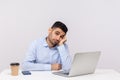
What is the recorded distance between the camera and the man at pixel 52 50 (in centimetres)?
302

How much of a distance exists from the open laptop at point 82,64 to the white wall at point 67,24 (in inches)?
47.6

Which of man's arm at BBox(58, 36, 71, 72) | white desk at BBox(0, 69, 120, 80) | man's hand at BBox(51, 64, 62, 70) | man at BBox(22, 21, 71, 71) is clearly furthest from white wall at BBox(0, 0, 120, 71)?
white desk at BBox(0, 69, 120, 80)

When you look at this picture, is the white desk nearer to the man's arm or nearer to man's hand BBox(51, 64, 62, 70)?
man's hand BBox(51, 64, 62, 70)

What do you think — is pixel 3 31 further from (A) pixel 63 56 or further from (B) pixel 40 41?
(A) pixel 63 56

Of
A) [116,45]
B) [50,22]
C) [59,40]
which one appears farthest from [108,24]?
[59,40]

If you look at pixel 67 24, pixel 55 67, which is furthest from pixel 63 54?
pixel 67 24

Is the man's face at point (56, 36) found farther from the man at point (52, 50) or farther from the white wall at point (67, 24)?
the white wall at point (67, 24)

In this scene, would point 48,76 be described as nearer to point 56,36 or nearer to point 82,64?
point 82,64

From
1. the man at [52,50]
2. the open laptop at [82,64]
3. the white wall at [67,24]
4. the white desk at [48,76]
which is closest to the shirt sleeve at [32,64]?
the man at [52,50]

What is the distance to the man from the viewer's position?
3.02 metres

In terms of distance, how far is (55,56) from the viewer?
10.5 ft

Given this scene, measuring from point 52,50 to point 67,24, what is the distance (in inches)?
31.7

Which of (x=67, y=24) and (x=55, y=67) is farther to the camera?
(x=67, y=24)

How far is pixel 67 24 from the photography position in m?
3.91
